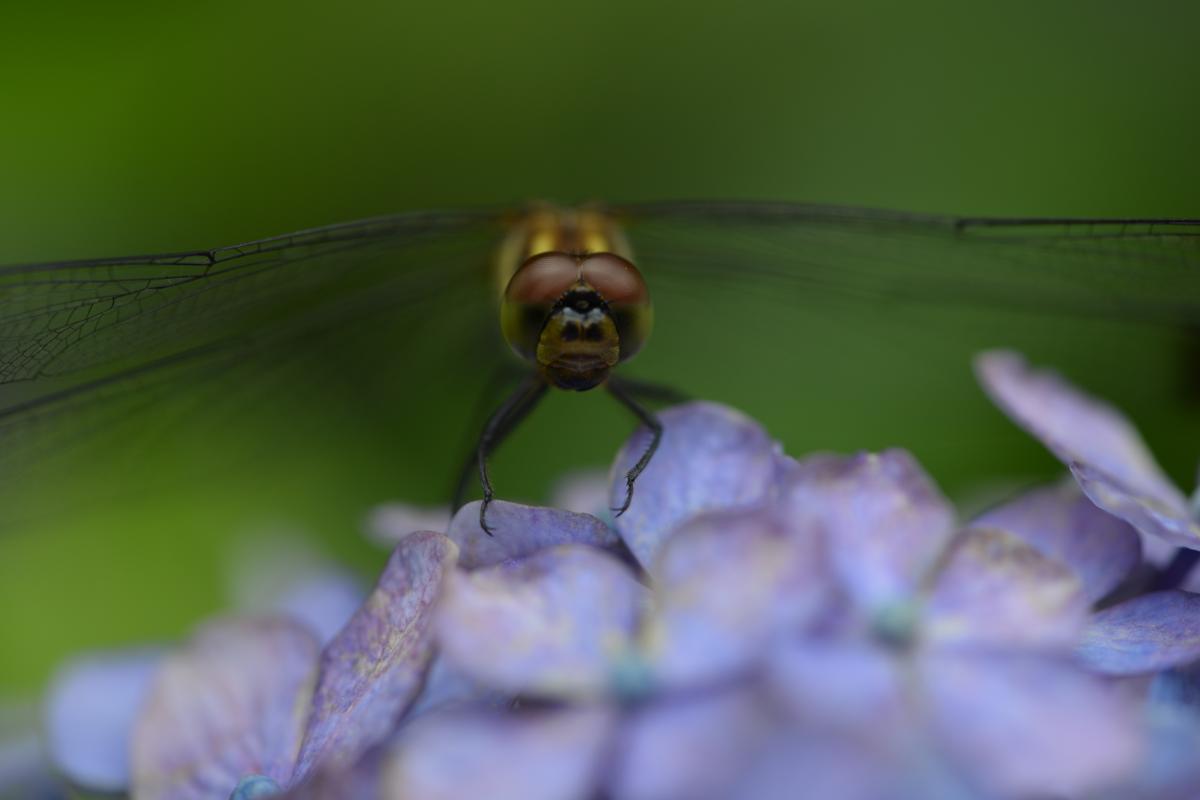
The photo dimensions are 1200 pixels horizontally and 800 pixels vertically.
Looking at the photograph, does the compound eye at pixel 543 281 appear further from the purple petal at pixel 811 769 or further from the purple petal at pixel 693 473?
the purple petal at pixel 811 769

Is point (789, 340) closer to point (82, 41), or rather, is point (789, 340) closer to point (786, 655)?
point (82, 41)

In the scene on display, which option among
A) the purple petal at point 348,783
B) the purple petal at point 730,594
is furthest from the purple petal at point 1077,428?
the purple petal at point 348,783

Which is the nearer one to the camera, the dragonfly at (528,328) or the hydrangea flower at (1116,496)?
the hydrangea flower at (1116,496)

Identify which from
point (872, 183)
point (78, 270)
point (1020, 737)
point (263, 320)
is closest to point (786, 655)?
point (1020, 737)

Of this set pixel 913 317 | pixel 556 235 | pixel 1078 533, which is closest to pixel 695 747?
pixel 1078 533

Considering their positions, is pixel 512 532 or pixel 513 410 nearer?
pixel 512 532

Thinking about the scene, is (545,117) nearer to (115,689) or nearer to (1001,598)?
(115,689)
